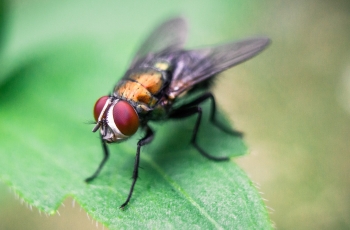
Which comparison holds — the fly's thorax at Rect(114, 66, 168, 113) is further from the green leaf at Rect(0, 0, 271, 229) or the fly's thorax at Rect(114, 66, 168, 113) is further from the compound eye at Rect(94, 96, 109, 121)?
the green leaf at Rect(0, 0, 271, 229)

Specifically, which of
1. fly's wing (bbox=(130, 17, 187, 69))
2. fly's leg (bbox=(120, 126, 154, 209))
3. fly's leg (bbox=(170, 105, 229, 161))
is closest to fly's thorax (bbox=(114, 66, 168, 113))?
fly's leg (bbox=(120, 126, 154, 209))

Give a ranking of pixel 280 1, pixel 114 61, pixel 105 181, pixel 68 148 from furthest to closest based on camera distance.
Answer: pixel 280 1
pixel 114 61
pixel 68 148
pixel 105 181

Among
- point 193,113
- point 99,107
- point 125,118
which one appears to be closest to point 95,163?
point 99,107

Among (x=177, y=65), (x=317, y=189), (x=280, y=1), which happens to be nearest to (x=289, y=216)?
(x=317, y=189)

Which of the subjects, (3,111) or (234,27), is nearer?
(3,111)

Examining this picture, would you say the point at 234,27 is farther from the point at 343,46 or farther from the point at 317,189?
the point at 317,189

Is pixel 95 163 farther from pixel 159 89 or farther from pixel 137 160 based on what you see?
pixel 159 89
